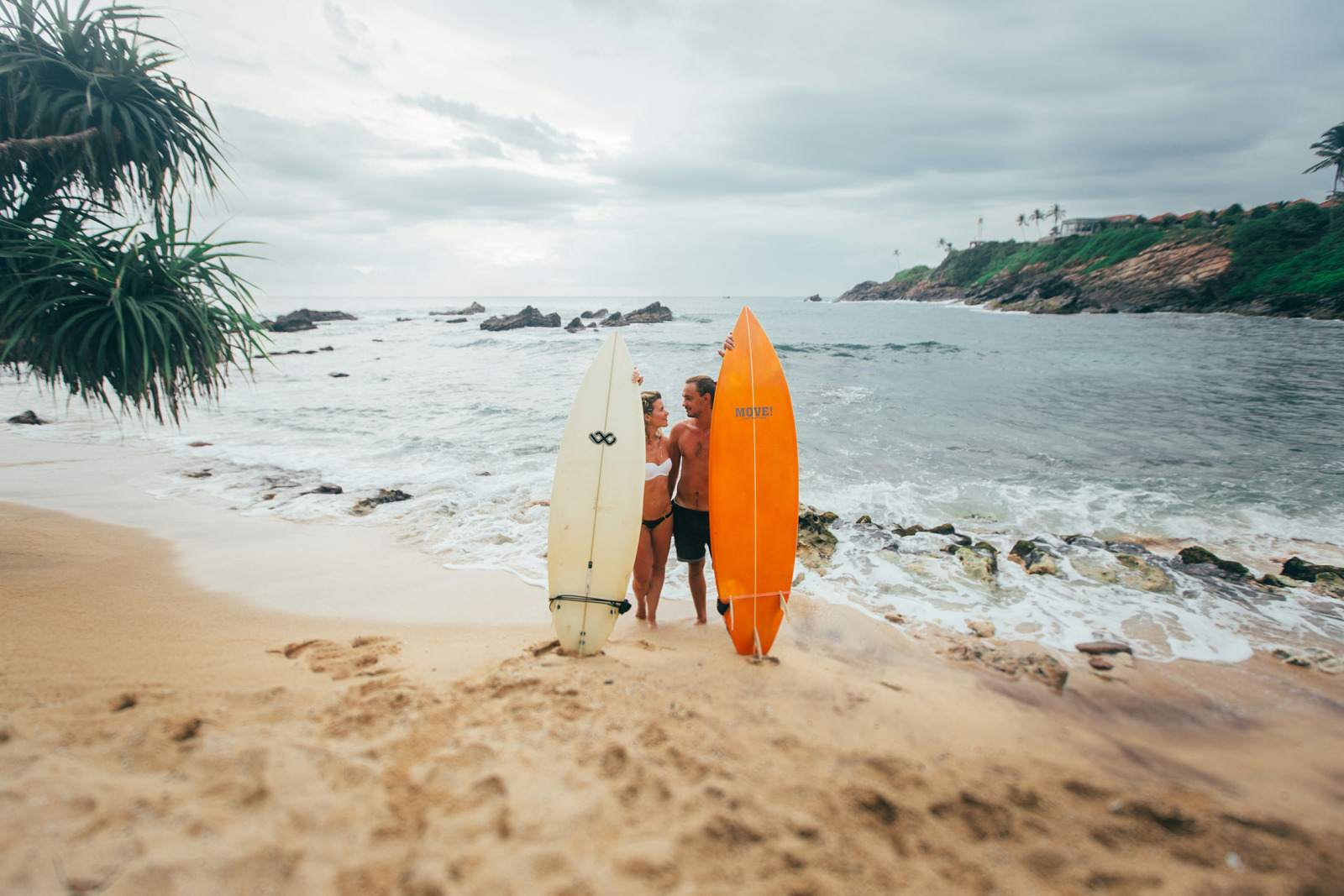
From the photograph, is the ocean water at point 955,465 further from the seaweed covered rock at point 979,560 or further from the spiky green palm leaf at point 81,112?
the spiky green palm leaf at point 81,112

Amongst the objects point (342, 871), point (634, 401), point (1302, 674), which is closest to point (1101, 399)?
point (1302, 674)

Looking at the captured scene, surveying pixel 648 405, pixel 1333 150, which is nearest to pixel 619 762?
pixel 648 405

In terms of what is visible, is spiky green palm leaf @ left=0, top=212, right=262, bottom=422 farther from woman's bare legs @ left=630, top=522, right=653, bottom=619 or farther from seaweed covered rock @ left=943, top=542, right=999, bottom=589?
seaweed covered rock @ left=943, top=542, right=999, bottom=589

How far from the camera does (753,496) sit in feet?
12.4

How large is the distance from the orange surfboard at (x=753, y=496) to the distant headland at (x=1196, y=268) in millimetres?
43792

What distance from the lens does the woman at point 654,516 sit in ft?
13.0

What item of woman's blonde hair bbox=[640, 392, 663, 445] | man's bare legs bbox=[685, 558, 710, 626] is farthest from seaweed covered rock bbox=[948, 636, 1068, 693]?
woman's blonde hair bbox=[640, 392, 663, 445]

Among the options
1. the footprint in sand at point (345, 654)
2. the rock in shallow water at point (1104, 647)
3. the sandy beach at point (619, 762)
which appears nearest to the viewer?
the sandy beach at point (619, 762)

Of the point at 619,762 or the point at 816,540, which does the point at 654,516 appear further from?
the point at 816,540

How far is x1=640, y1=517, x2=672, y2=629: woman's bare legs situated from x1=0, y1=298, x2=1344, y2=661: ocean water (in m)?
0.69

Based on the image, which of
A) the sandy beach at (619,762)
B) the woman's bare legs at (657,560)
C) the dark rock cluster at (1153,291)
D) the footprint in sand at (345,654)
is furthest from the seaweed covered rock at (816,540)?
the dark rock cluster at (1153,291)

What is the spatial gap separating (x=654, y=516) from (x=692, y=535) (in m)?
0.33

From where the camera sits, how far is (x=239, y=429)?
416 inches

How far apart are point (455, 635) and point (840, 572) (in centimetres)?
339
